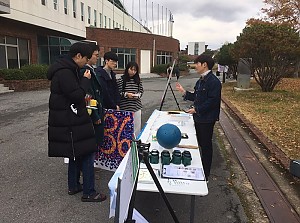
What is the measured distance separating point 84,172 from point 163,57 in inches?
1417

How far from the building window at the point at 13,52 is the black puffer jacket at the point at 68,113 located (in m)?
16.5

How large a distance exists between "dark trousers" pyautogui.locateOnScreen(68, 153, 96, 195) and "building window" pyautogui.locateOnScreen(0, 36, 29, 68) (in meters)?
16.3

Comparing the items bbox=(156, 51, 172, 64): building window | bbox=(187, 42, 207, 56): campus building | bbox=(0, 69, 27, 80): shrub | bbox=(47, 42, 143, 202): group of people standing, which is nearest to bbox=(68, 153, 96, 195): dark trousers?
bbox=(47, 42, 143, 202): group of people standing

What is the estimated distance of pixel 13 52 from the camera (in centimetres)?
1822

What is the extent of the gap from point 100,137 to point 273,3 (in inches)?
1137

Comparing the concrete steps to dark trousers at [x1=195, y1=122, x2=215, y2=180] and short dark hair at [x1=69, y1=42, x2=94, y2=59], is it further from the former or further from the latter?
dark trousers at [x1=195, y1=122, x2=215, y2=180]

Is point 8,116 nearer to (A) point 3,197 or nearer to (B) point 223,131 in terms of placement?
(A) point 3,197

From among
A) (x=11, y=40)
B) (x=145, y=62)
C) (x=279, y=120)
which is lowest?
(x=279, y=120)

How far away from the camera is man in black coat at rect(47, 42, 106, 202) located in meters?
2.79

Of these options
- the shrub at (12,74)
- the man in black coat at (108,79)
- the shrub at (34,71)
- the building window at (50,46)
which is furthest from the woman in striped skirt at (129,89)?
the building window at (50,46)

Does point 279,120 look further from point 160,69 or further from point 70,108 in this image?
point 160,69

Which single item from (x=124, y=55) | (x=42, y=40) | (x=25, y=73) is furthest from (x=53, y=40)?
(x=124, y=55)

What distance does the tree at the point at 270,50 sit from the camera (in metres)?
12.5

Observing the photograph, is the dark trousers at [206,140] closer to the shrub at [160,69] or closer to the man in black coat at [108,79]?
the man in black coat at [108,79]
